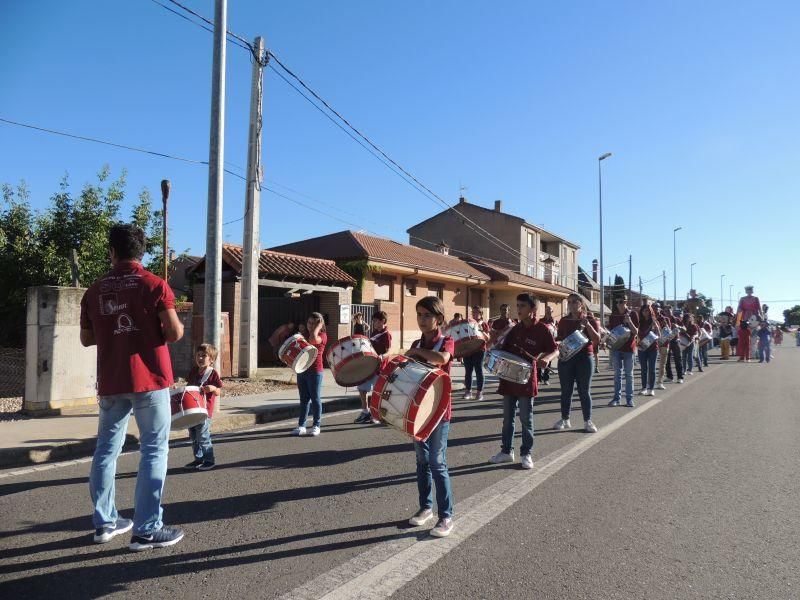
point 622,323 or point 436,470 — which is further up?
point 622,323

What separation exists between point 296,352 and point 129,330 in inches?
146

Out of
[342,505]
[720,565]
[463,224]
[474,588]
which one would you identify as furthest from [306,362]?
[463,224]

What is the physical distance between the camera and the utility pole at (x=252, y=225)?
1342cm

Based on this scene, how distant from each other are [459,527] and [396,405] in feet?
3.26

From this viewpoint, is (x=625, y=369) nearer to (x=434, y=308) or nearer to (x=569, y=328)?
(x=569, y=328)

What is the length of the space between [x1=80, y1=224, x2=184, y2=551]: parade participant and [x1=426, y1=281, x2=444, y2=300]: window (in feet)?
77.6

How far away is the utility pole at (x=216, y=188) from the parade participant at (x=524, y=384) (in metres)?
4.95

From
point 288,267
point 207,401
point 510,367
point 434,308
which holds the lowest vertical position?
point 207,401

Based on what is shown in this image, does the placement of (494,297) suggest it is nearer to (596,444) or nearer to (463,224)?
(463,224)

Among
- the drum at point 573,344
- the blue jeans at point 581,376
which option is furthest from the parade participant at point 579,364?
the drum at point 573,344

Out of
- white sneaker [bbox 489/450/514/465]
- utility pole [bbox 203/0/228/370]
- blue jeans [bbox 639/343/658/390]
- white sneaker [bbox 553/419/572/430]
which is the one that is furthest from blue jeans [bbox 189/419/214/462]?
blue jeans [bbox 639/343/658/390]

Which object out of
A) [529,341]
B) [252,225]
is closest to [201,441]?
[529,341]

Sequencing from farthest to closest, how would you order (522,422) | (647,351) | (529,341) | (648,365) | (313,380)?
1. (648,365)
2. (647,351)
3. (313,380)
4. (529,341)
5. (522,422)

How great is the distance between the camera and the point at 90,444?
22.7 feet
